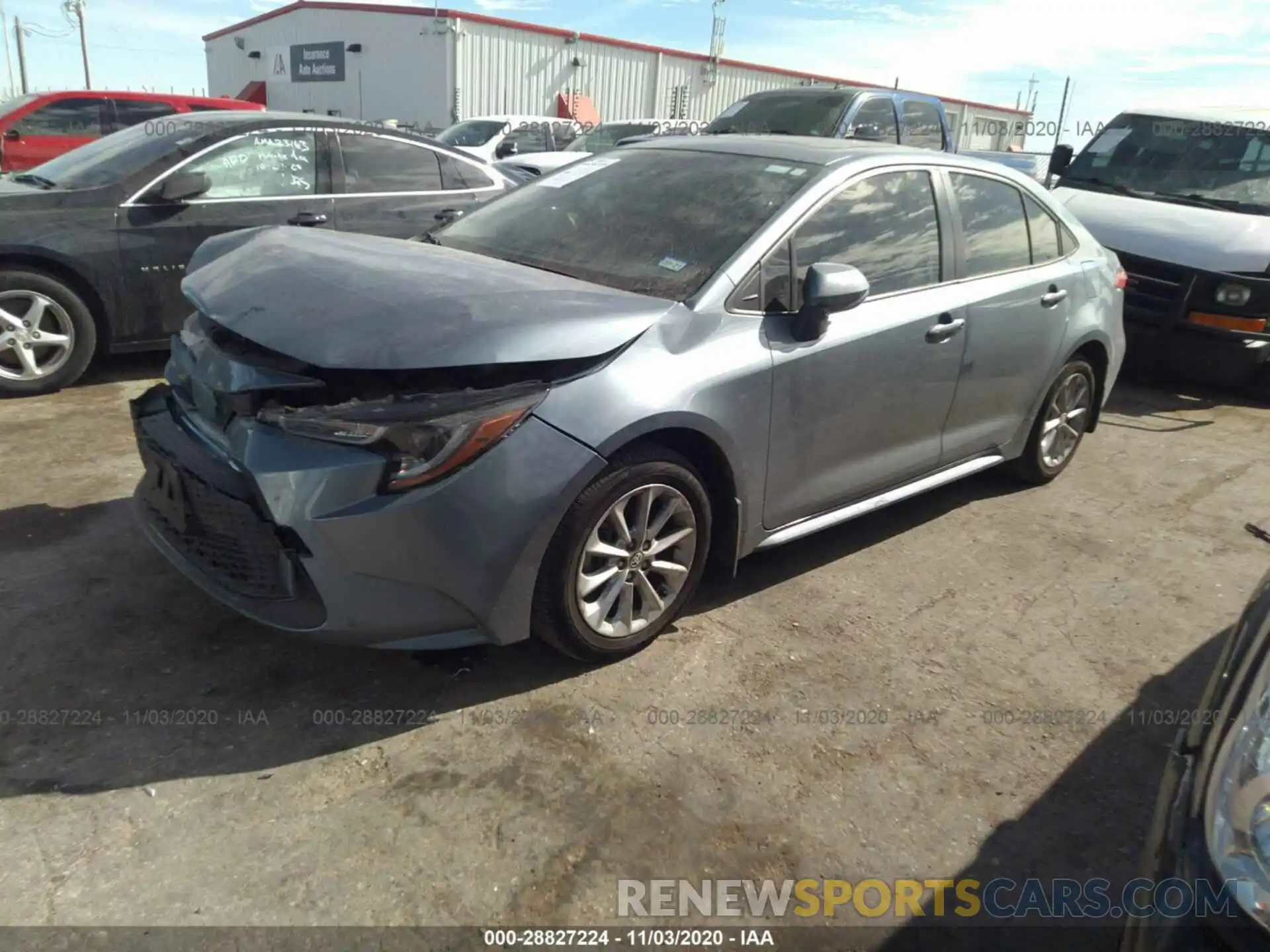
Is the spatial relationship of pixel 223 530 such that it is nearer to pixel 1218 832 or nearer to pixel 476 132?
pixel 1218 832

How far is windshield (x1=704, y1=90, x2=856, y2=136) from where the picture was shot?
9.09 metres

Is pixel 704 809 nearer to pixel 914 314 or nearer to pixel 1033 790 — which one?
pixel 1033 790

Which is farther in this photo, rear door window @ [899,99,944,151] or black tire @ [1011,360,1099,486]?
rear door window @ [899,99,944,151]

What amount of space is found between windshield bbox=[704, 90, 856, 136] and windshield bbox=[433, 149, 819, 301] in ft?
17.9

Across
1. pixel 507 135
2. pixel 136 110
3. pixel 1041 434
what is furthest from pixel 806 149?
pixel 507 135

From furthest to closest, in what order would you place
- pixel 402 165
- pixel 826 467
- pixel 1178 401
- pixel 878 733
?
pixel 1178 401
pixel 402 165
pixel 826 467
pixel 878 733

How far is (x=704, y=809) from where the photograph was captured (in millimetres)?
2564

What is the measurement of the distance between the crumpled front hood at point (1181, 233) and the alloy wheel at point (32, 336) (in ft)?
23.3

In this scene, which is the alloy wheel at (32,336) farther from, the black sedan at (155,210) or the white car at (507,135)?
the white car at (507,135)

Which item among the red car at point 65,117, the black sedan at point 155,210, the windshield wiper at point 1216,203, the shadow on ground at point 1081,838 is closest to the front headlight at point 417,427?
the shadow on ground at point 1081,838

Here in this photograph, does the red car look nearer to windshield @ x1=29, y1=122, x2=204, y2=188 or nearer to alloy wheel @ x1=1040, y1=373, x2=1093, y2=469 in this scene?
windshield @ x1=29, y1=122, x2=204, y2=188

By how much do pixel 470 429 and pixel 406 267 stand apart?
32.3 inches

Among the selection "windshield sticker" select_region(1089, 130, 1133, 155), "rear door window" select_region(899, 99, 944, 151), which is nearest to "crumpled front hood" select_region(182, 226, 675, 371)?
Answer: "windshield sticker" select_region(1089, 130, 1133, 155)

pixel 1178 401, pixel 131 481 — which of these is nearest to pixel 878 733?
pixel 131 481
